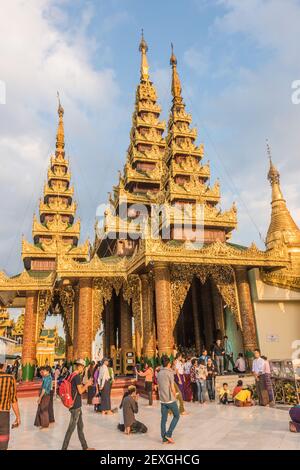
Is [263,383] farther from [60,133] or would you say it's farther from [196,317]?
[60,133]

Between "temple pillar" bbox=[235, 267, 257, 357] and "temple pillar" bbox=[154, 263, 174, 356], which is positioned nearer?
"temple pillar" bbox=[154, 263, 174, 356]

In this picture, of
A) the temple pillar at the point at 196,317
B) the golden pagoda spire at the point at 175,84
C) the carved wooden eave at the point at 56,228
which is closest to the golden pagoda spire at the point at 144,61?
the golden pagoda spire at the point at 175,84

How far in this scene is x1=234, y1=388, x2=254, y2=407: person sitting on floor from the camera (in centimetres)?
1059

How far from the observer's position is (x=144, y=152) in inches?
1136

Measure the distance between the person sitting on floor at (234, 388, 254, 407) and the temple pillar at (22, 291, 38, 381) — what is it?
1255 cm

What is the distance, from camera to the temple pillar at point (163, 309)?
15.5 meters

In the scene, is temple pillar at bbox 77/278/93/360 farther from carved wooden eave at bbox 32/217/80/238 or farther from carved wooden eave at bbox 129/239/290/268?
carved wooden eave at bbox 32/217/80/238

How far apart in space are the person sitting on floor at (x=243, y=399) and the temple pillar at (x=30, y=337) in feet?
41.2

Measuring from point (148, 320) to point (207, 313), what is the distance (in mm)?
5682

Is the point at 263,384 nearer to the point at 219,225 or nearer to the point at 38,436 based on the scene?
the point at 38,436

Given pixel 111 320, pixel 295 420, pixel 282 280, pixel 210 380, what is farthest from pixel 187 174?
pixel 295 420

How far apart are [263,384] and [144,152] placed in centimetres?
2177

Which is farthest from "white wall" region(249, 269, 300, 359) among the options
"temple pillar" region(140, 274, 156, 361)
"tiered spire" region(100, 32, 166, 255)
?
"tiered spire" region(100, 32, 166, 255)

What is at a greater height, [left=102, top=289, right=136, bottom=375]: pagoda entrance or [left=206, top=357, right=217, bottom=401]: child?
[left=102, top=289, right=136, bottom=375]: pagoda entrance
